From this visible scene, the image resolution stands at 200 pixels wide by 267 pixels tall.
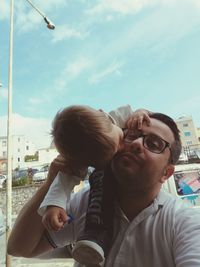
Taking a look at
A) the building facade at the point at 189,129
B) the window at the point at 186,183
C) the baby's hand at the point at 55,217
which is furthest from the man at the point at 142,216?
the building facade at the point at 189,129

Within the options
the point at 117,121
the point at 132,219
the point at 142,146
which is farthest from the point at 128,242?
the point at 117,121

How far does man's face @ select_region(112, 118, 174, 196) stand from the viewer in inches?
37.3

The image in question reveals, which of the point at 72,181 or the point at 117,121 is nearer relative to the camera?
the point at 72,181

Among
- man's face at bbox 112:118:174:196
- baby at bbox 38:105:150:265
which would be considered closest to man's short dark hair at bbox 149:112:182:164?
man's face at bbox 112:118:174:196

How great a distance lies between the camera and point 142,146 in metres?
0.99

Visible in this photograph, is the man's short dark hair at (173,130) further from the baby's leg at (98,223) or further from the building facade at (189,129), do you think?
the building facade at (189,129)

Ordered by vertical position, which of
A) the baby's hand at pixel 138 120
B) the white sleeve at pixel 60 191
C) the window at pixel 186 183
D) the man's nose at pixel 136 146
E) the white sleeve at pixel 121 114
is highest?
the white sleeve at pixel 121 114

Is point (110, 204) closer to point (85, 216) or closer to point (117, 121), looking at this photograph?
point (85, 216)

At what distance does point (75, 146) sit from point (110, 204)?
9.6 inches

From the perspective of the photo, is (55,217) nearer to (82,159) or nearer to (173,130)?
(82,159)

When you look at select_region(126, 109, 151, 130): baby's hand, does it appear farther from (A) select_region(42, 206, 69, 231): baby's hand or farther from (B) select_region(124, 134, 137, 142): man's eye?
(A) select_region(42, 206, 69, 231): baby's hand

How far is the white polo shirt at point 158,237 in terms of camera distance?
0.80 m

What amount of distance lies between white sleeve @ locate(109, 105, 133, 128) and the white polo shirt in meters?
0.32

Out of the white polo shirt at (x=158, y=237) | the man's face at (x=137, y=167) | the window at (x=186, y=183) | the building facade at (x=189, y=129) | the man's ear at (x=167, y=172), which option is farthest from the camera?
the building facade at (x=189, y=129)
